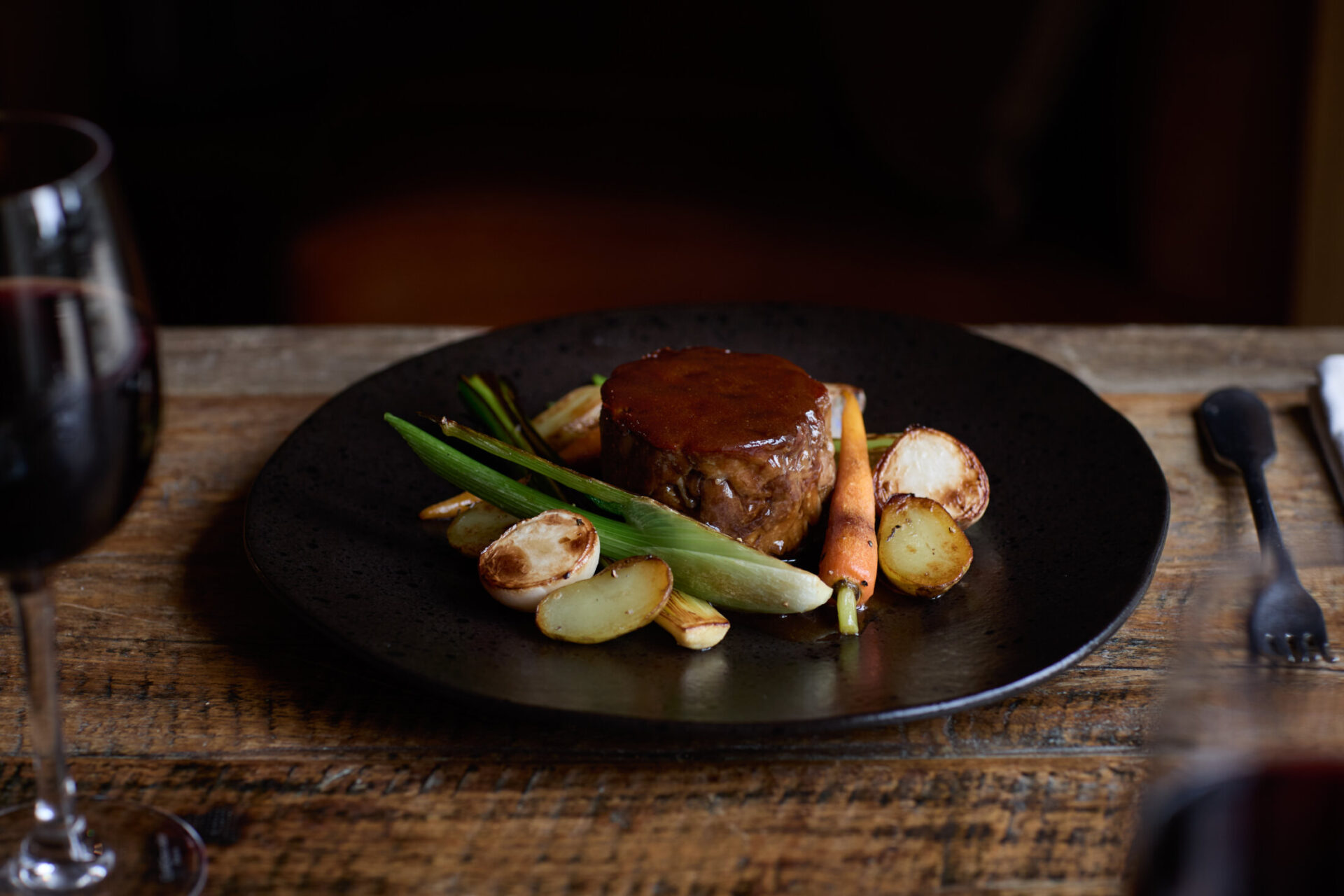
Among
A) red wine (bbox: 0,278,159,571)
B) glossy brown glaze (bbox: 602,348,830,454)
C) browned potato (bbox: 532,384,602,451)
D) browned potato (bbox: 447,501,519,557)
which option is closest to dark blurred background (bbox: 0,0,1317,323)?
browned potato (bbox: 532,384,602,451)

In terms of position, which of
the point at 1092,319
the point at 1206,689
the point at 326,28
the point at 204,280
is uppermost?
the point at 1206,689

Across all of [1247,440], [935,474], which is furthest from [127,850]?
[1247,440]

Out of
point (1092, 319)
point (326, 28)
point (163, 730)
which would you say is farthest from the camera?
point (326, 28)

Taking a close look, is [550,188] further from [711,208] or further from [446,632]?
[446,632]

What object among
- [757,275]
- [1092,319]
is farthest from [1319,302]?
[757,275]

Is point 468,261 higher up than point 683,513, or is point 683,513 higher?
point 683,513

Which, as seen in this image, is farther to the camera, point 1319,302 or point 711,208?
point 711,208

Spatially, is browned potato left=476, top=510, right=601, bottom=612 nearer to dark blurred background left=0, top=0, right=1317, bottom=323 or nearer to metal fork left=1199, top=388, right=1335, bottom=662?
metal fork left=1199, top=388, right=1335, bottom=662
